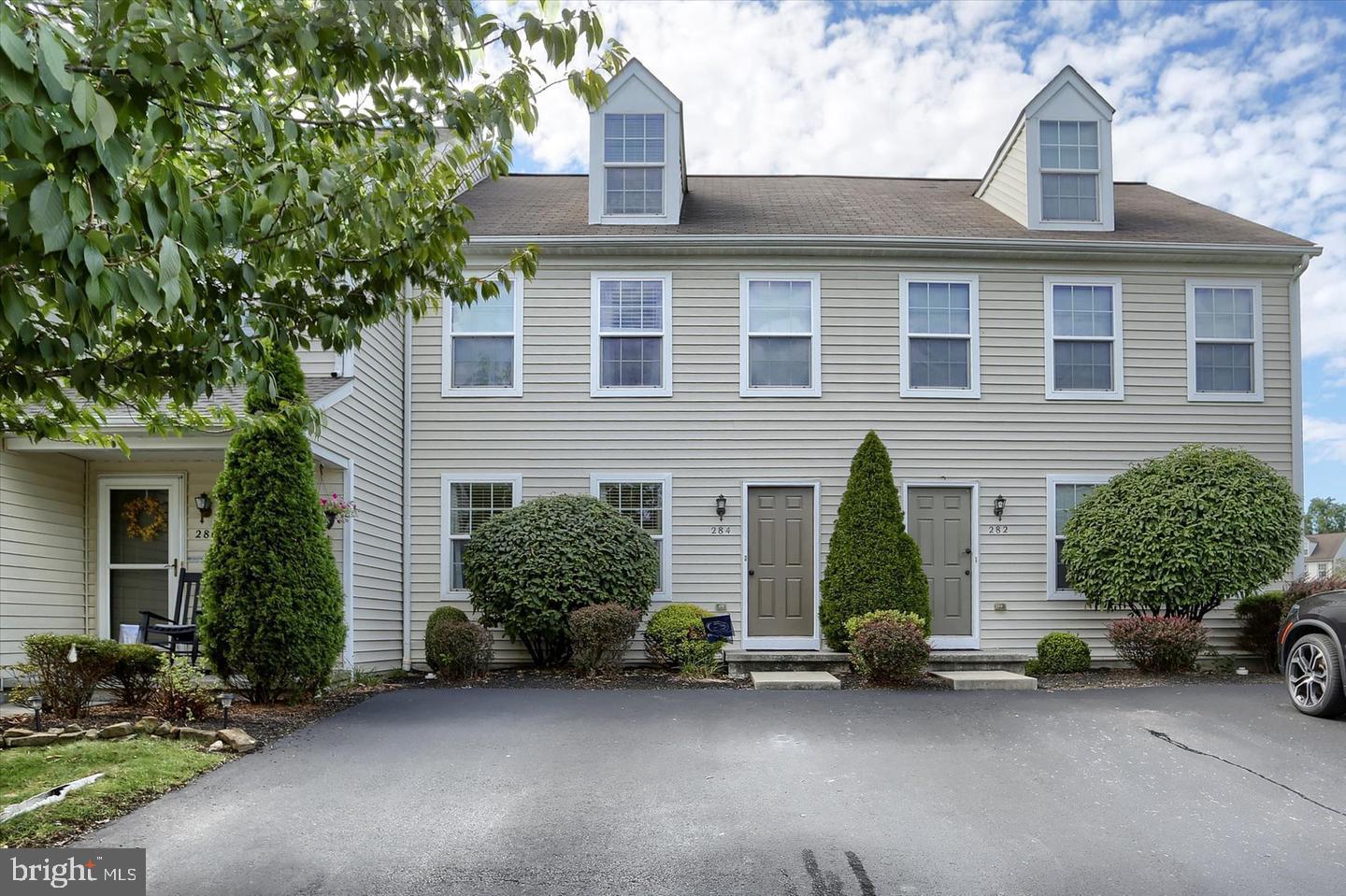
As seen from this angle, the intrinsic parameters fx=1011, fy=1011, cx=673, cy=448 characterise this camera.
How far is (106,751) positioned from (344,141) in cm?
454

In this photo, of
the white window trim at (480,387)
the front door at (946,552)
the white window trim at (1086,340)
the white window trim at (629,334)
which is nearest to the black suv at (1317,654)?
the front door at (946,552)

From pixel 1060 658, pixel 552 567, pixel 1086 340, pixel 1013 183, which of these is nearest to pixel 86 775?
pixel 552 567

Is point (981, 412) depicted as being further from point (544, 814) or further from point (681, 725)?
point (544, 814)

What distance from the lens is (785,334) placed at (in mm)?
12922

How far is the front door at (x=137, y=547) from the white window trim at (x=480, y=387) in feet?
11.0

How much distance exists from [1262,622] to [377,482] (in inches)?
422

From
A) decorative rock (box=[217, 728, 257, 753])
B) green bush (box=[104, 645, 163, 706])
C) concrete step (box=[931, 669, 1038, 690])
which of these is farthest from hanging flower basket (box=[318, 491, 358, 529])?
concrete step (box=[931, 669, 1038, 690])

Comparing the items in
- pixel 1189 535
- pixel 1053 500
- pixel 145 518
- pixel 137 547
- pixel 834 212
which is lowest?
pixel 137 547

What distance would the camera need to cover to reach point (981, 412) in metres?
12.9

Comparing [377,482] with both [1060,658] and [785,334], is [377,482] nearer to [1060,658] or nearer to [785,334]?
[785,334]

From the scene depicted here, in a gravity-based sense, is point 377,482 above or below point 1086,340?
below

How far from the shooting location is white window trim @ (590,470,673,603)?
1259 centimetres

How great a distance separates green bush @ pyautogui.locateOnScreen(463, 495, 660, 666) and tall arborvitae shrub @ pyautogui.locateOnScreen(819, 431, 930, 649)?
219 centimetres

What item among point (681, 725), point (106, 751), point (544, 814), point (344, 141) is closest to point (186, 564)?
point (106, 751)
